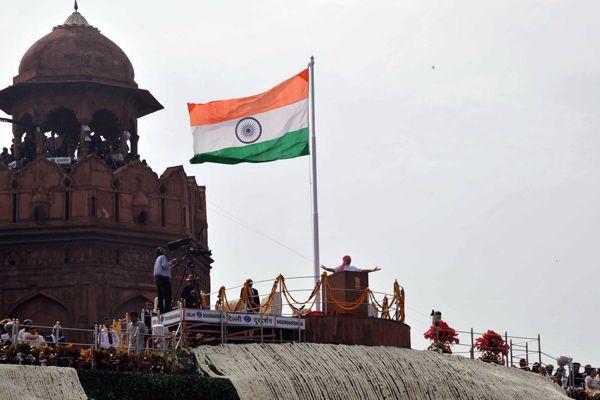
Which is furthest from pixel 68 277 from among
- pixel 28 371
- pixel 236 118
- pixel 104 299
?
pixel 28 371

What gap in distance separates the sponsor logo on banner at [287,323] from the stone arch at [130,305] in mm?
9809

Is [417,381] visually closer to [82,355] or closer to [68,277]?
[82,355]

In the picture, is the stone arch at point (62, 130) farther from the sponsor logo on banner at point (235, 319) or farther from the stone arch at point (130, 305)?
the sponsor logo on banner at point (235, 319)

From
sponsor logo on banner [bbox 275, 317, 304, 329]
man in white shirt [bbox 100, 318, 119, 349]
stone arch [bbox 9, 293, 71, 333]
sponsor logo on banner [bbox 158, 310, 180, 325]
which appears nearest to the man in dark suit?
sponsor logo on banner [bbox 275, 317, 304, 329]

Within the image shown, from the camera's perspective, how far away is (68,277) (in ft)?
191

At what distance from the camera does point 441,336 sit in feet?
169

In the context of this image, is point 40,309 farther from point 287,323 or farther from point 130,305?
point 287,323

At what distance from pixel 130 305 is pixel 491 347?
1154 centimetres

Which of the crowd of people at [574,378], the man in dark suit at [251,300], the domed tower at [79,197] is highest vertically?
the domed tower at [79,197]

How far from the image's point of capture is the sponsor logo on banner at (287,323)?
49.0 meters

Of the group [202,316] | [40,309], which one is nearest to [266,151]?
[202,316]

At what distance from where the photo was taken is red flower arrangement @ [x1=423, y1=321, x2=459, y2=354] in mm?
51344

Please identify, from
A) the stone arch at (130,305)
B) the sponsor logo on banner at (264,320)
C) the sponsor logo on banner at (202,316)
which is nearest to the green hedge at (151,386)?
the sponsor logo on banner at (202,316)

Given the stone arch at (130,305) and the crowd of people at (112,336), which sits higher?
the stone arch at (130,305)
